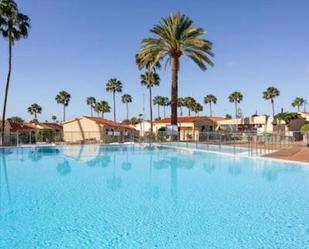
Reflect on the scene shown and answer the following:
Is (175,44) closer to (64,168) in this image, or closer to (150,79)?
(150,79)

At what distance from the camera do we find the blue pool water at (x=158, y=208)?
732 cm

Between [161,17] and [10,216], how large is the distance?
30.2 m

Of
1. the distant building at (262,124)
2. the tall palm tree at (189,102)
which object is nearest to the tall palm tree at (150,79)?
the distant building at (262,124)

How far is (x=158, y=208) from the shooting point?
10164 mm

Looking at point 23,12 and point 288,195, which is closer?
point 288,195

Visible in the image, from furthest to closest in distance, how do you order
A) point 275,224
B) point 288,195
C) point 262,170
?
point 262,170 → point 288,195 → point 275,224

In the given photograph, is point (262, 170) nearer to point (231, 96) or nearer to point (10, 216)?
Result: point (10, 216)

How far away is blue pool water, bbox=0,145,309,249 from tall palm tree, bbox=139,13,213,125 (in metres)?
18.1

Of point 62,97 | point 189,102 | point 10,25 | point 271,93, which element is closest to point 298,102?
point 271,93

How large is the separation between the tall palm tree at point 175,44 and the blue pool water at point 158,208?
18.1 m

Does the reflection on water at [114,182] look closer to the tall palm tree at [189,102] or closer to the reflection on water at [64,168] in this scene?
the reflection on water at [64,168]

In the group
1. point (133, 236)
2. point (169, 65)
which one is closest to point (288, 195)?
point (133, 236)

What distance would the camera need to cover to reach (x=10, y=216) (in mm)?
9453

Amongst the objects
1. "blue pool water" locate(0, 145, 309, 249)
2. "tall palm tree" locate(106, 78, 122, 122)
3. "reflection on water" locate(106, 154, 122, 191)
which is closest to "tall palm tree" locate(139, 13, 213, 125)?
"blue pool water" locate(0, 145, 309, 249)
